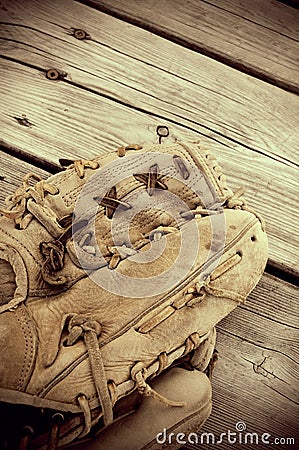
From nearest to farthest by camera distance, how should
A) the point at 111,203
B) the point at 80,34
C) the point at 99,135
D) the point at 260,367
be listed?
the point at 111,203 < the point at 260,367 < the point at 99,135 < the point at 80,34

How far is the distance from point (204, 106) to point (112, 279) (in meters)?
0.65

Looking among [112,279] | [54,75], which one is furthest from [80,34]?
[112,279]

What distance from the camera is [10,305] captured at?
107cm

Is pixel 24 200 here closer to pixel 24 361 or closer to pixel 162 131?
pixel 24 361

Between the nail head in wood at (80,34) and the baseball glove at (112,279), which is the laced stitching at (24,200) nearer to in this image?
the baseball glove at (112,279)

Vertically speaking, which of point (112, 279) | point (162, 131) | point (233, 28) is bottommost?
point (112, 279)

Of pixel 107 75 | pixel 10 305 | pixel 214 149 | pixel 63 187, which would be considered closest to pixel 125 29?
pixel 107 75

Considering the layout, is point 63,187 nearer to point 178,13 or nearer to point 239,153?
point 239,153

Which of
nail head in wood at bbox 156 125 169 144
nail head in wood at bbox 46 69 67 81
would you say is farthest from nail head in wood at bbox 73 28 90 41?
nail head in wood at bbox 156 125 169 144

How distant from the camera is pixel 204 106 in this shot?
1.55 meters

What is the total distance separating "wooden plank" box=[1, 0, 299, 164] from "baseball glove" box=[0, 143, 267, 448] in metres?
0.36

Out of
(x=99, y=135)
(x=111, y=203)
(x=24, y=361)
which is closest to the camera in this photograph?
(x=24, y=361)

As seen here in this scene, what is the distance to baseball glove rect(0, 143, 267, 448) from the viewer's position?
1067 mm

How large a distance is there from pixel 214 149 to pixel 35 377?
0.77 metres
